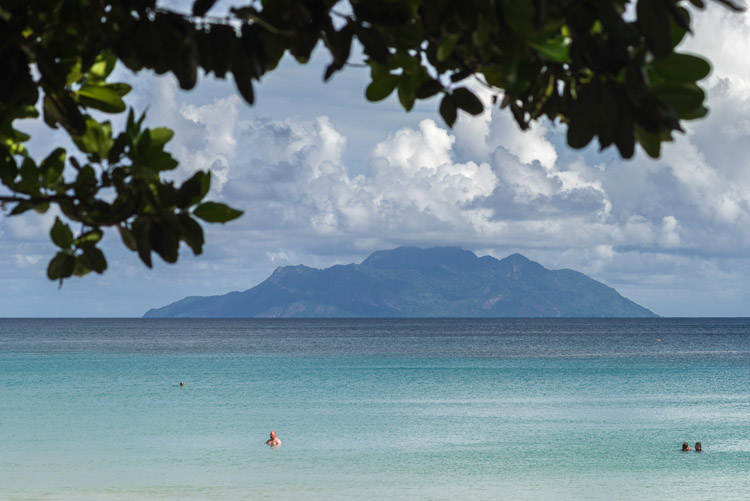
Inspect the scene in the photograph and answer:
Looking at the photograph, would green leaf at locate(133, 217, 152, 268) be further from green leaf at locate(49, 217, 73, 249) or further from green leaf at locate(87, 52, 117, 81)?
green leaf at locate(87, 52, 117, 81)

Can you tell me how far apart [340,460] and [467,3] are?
66.8ft

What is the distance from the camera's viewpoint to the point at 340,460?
2109cm

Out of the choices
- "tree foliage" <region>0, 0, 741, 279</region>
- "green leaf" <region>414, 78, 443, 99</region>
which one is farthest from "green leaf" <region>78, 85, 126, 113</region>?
"green leaf" <region>414, 78, 443, 99</region>

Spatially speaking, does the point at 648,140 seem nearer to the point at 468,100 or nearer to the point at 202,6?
the point at 468,100

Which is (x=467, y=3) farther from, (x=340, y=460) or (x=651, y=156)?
(x=340, y=460)

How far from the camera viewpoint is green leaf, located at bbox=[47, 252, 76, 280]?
198cm

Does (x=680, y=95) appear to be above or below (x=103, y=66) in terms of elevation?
below

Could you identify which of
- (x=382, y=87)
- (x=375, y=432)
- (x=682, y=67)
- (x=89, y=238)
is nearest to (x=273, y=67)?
(x=382, y=87)

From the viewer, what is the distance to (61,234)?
1.97 metres

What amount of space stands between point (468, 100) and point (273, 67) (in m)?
0.44

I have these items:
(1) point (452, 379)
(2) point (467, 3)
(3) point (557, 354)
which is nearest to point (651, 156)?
(2) point (467, 3)

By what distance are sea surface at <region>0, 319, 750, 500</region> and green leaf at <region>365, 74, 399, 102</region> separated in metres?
16.5

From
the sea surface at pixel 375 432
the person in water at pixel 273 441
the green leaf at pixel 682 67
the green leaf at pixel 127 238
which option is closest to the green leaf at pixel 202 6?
the green leaf at pixel 127 238

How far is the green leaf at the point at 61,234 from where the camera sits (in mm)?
1956
